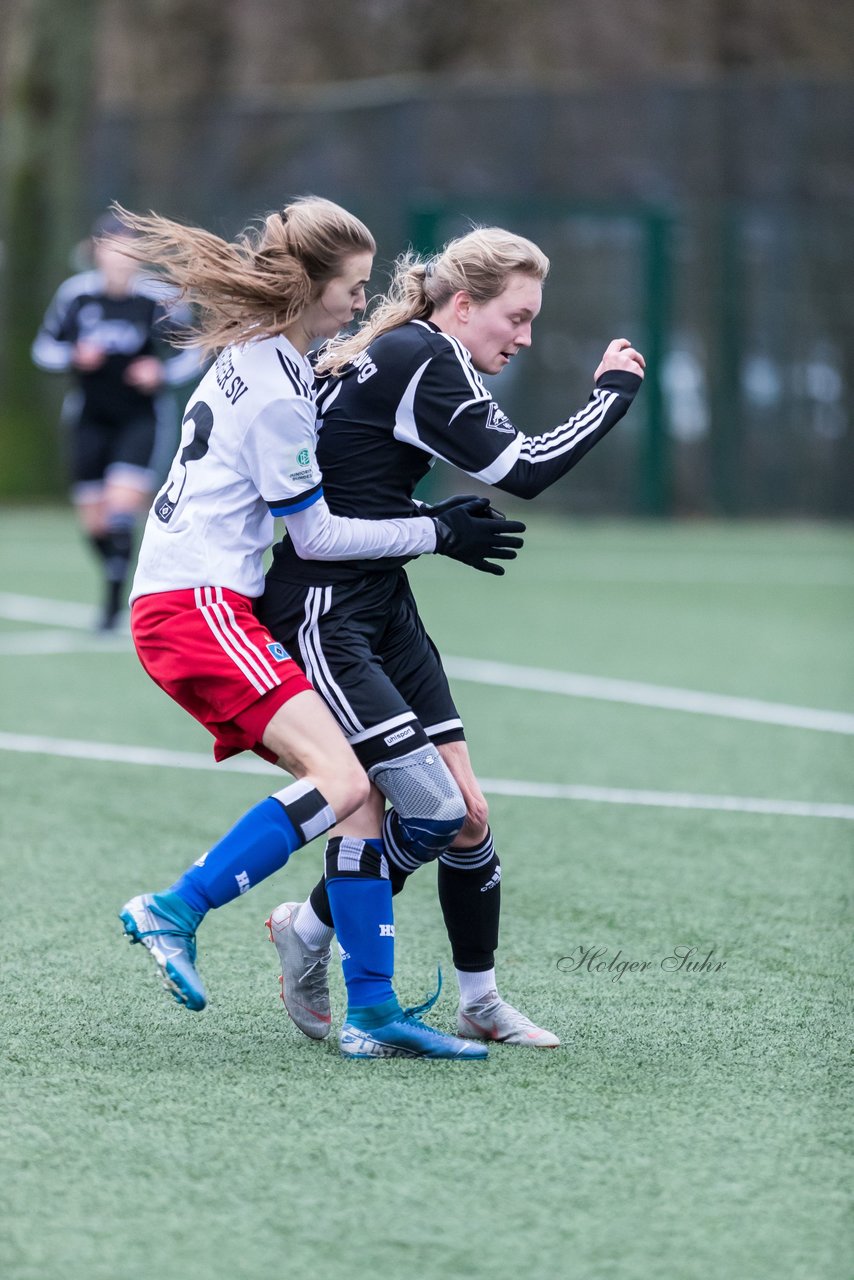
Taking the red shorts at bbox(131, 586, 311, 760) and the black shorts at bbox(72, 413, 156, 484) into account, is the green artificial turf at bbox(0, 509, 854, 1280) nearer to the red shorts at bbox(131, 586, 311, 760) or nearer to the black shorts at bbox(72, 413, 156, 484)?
the red shorts at bbox(131, 586, 311, 760)

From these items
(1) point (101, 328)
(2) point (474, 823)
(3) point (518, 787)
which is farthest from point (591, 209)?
(2) point (474, 823)

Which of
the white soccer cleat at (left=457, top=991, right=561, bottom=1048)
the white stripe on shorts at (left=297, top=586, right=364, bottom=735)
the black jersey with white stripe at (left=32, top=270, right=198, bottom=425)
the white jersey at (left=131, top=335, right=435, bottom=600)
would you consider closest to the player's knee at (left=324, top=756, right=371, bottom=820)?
the white stripe on shorts at (left=297, top=586, right=364, bottom=735)

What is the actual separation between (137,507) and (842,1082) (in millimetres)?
A: 8364

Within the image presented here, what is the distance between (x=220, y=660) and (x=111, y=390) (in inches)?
307

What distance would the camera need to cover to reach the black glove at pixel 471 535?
158 inches

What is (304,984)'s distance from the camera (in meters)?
4.07

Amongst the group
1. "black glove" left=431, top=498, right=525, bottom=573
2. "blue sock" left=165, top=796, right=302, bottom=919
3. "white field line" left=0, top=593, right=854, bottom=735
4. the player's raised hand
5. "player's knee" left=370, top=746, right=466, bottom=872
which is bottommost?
"white field line" left=0, top=593, right=854, bottom=735

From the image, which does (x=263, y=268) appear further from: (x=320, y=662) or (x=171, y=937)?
(x=171, y=937)

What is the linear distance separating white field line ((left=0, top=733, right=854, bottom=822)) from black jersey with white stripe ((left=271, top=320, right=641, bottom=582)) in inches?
108

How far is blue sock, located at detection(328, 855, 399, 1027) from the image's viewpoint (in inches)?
157

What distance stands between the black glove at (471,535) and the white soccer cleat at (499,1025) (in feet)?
3.08

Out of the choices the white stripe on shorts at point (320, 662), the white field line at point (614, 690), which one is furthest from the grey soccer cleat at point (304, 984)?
the white field line at point (614, 690)

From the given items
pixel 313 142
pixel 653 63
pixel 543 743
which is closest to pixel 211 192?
pixel 313 142

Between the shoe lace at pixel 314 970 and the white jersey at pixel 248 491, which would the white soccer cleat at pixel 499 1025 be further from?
the white jersey at pixel 248 491
